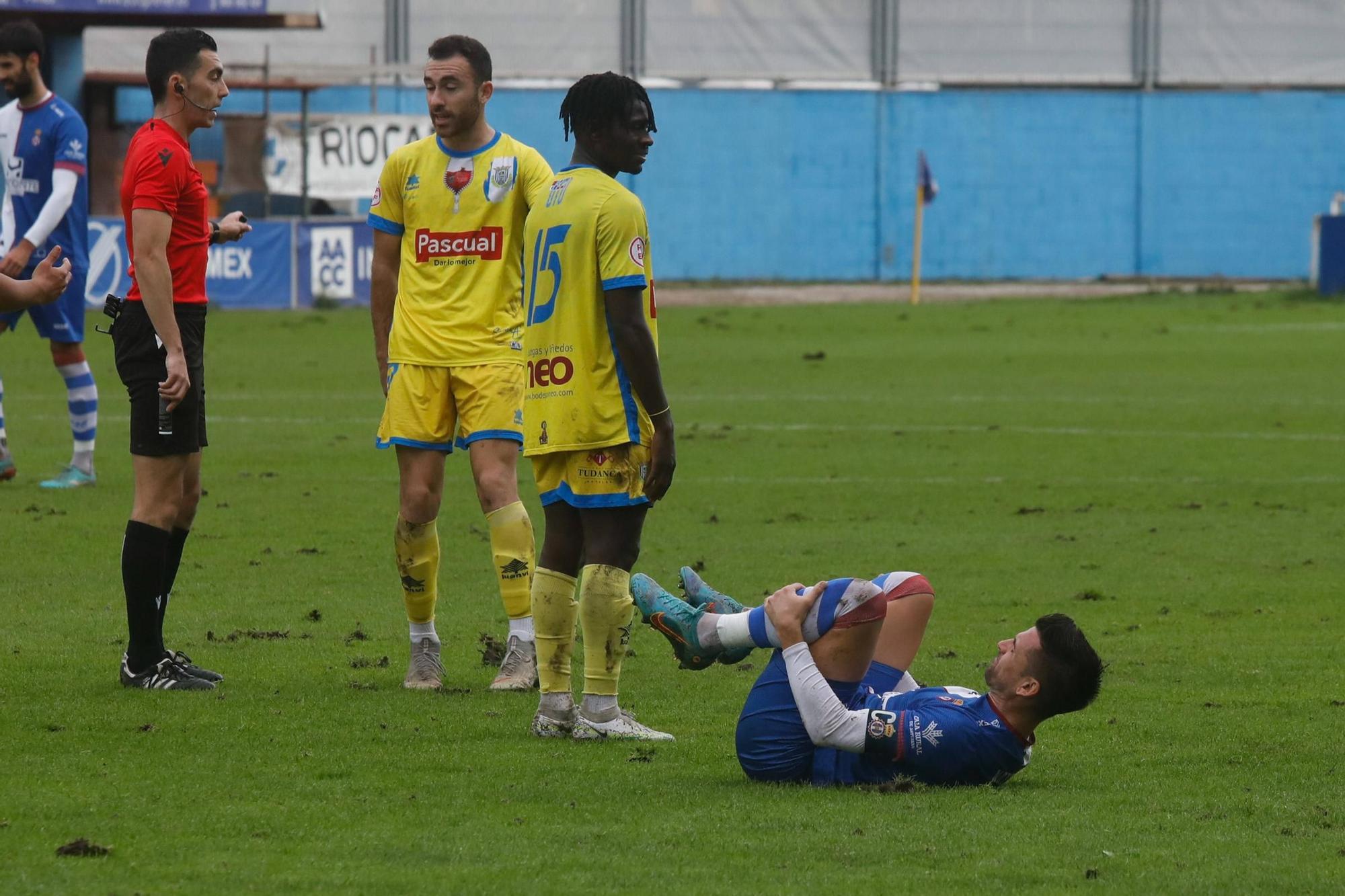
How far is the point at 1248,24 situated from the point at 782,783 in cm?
→ 4753

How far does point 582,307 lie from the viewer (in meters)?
5.88

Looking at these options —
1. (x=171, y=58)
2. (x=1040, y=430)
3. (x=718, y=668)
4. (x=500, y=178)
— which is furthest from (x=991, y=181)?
(x=171, y=58)

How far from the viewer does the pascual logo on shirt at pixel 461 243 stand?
23.1ft

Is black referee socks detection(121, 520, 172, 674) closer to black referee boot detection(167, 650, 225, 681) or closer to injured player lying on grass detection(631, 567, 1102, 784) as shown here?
black referee boot detection(167, 650, 225, 681)

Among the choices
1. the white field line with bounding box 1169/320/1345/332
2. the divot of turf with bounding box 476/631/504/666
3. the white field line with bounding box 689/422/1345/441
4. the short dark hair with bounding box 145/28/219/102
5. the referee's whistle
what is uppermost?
the short dark hair with bounding box 145/28/219/102

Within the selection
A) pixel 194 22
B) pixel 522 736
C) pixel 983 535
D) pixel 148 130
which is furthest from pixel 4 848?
pixel 194 22

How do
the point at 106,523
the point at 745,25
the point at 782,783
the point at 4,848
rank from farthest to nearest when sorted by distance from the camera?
the point at 745,25
the point at 106,523
the point at 782,783
the point at 4,848

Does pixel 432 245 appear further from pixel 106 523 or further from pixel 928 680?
pixel 106 523

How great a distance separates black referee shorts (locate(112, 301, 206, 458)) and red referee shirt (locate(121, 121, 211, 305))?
104mm

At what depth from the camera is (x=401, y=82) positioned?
147 ft

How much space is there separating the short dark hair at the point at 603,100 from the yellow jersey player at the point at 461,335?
3.74 ft

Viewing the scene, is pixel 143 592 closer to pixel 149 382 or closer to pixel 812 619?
pixel 149 382

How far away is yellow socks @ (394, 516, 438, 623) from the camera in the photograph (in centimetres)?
710

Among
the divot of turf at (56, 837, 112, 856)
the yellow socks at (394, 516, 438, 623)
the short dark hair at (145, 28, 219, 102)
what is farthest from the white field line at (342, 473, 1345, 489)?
the divot of turf at (56, 837, 112, 856)
